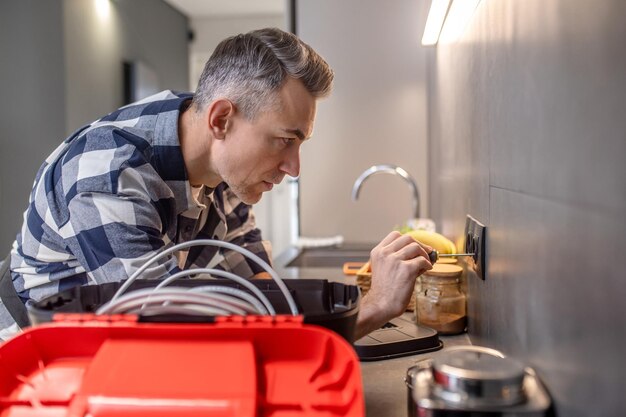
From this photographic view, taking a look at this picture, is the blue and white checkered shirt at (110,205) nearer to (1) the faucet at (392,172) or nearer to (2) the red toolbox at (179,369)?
(2) the red toolbox at (179,369)

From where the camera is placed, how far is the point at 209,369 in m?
0.51

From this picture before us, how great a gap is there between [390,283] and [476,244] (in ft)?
0.82

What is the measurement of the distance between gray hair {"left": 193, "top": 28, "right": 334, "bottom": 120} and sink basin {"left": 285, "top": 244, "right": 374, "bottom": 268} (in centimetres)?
119

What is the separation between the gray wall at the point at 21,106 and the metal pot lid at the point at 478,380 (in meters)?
3.42

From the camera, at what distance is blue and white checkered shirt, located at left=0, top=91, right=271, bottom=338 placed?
1.04 m

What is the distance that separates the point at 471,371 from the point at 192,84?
18.2 ft

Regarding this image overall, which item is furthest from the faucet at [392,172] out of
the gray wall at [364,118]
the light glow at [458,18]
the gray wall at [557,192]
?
the gray wall at [557,192]

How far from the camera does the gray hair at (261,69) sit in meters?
1.26

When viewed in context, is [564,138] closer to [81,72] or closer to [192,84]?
[81,72]

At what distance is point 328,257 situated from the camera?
253 cm

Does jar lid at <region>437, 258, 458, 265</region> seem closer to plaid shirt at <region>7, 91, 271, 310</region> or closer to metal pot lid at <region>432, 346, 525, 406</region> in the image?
plaid shirt at <region>7, 91, 271, 310</region>

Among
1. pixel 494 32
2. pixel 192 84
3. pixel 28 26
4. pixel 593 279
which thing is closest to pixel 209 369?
pixel 593 279

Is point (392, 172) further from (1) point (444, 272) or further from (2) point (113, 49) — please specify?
(2) point (113, 49)

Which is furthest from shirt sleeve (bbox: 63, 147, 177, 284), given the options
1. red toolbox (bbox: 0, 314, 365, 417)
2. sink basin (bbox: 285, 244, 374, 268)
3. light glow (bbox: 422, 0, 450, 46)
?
sink basin (bbox: 285, 244, 374, 268)
